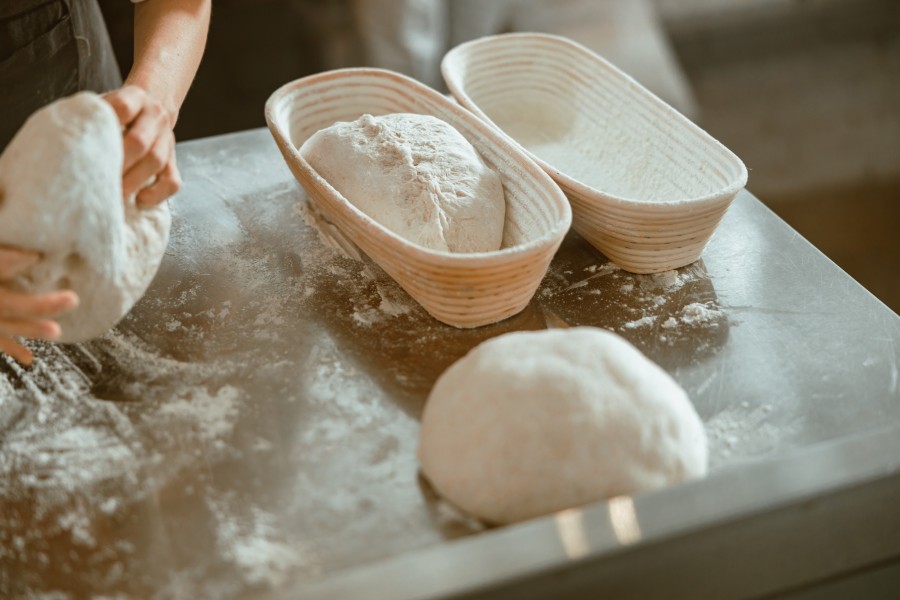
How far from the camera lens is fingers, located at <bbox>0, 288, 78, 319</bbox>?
98 cm

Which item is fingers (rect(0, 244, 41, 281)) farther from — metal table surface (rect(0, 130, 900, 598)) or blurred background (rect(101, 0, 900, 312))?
blurred background (rect(101, 0, 900, 312))

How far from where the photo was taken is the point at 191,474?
102cm

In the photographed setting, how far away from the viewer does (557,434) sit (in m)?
0.92

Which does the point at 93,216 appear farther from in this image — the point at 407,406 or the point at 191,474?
the point at 407,406

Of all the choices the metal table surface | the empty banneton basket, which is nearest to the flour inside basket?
the empty banneton basket

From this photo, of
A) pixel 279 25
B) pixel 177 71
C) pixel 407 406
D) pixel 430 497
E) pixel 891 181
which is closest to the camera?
pixel 430 497

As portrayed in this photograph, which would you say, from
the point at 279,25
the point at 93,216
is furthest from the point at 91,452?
the point at 279,25

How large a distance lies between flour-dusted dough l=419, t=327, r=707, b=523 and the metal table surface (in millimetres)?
51

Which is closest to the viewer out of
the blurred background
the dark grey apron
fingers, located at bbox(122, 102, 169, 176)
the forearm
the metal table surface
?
the metal table surface

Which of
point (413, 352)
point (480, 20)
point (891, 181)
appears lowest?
point (891, 181)

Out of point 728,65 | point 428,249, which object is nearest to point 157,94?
point 428,249

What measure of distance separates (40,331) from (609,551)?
656 millimetres

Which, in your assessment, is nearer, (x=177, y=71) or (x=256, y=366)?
(x=256, y=366)

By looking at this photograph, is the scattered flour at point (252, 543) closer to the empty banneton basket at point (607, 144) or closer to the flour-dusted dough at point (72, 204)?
the flour-dusted dough at point (72, 204)
